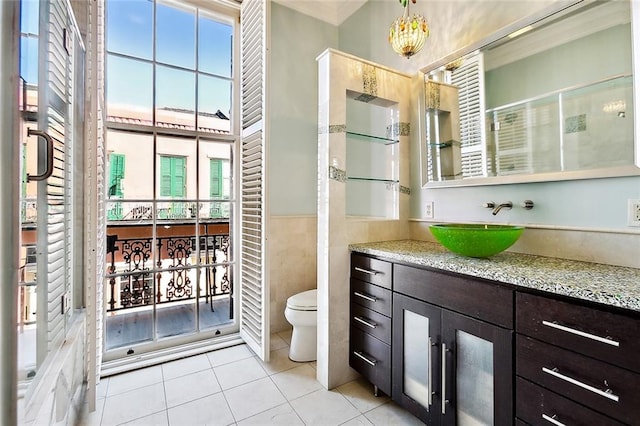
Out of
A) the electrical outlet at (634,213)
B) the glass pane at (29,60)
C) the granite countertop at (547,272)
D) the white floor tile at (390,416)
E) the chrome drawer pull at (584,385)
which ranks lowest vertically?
the white floor tile at (390,416)

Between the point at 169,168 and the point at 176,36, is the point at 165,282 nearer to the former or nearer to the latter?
the point at 169,168

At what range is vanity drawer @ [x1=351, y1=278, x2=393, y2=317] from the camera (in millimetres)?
1654

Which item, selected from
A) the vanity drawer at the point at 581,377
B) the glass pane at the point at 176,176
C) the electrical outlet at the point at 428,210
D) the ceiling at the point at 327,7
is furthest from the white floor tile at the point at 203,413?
the ceiling at the point at 327,7

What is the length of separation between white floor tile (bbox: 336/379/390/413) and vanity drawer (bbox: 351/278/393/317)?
0.53m

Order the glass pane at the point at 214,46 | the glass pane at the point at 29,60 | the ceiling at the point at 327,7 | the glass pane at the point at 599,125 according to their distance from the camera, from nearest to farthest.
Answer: the glass pane at the point at 29,60 → the glass pane at the point at 599,125 → the glass pane at the point at 214,46 → the ceiling at the point at 327,7

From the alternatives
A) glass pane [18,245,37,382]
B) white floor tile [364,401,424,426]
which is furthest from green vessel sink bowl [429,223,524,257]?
glass pane [18,245,37,382]

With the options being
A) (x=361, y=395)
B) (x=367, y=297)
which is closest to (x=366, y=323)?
(x=367, y=297)

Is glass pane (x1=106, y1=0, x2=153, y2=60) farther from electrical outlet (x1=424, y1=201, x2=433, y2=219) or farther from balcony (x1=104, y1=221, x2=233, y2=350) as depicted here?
electrical outlet (x1=424, y1=201, x2=433, y2=219)

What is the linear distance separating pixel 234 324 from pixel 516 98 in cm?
261

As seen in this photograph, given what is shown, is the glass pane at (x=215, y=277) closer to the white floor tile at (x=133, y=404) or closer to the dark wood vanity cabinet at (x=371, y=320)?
the white floor tile at (x=133, y=404)

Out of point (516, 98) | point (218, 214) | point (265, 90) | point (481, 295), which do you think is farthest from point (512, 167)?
point (218, 214)

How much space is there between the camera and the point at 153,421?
61.7 inches

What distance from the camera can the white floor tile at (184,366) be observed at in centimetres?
202

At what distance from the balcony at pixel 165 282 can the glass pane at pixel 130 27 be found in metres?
1.30
